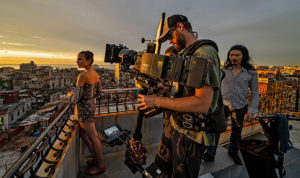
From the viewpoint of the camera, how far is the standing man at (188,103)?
0.92 metres

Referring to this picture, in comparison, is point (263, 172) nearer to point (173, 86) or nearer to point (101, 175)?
point (173, 86)

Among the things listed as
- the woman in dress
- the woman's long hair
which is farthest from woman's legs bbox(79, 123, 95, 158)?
the woman's long hair

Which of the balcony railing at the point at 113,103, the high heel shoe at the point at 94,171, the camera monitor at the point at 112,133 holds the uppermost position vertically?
the balcony railing at the point at 113,103

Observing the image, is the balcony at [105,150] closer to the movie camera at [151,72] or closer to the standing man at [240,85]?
the movie camera at [151,72]

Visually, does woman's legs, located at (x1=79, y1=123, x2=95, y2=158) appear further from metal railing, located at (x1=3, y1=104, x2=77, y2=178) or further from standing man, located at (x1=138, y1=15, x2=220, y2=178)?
standing man, located at (x1=138, y1=15, x2=220, y2=178)

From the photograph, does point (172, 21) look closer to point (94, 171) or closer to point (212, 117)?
point (212, 117)

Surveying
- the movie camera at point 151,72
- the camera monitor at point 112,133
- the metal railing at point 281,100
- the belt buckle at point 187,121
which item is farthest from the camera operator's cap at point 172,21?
the metal railing at point 281,100

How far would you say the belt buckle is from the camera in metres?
1.06

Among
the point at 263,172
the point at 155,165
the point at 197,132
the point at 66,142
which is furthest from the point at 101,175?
the point at 263,172

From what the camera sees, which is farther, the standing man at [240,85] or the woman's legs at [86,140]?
the standing man at [240,85]

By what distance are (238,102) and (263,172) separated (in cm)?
110

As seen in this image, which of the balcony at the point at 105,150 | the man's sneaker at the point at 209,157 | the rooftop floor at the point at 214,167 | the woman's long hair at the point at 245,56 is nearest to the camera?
the balcony at the point at 105,150

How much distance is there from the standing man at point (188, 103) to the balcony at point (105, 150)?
3.60 feet

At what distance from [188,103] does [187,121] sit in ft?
0.75
